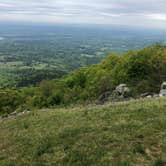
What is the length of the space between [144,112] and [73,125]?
3463 millimetres

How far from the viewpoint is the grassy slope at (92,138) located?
952 centimetres

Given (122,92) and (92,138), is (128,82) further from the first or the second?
(92,138)

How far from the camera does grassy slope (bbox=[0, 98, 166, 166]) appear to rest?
9523 mm

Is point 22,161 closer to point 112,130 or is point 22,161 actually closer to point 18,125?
point 112,130

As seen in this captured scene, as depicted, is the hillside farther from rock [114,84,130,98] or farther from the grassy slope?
the grassy slope

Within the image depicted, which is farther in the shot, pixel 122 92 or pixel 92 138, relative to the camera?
pixel 122 92

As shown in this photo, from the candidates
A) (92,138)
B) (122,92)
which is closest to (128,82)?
(122,92)

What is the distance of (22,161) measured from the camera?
10.2 m

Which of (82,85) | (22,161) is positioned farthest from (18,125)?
(82,85)

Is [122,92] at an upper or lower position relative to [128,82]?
upper

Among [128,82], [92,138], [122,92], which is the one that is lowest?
[128,82]

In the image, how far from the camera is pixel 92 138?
11.0 m

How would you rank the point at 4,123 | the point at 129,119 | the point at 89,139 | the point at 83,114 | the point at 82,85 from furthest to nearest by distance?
1. the point at 82,85
2. the point at 4,123
3. the point at 83,114
4. the point at 129,119
5. the point at 89,139

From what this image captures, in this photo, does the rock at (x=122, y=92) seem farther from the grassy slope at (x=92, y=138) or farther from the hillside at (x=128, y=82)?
the grassy slope at (x=92, y=138)
